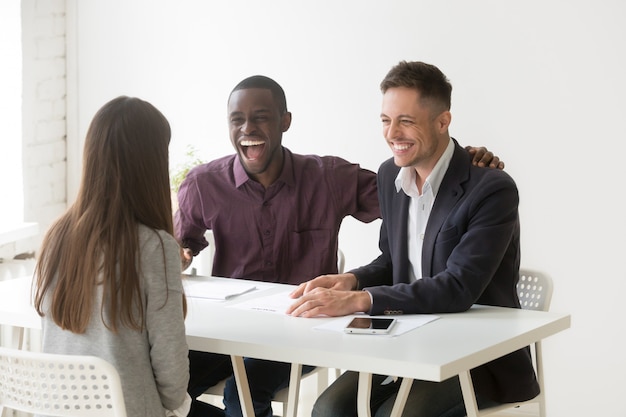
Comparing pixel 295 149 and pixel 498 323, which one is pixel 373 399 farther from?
pixel 295 149

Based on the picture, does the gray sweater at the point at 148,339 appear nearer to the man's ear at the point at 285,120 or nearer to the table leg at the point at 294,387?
the table leg at the point at 294,387

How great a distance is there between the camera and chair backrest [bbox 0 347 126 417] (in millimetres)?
1908

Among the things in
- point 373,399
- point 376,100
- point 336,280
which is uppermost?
point 376,100

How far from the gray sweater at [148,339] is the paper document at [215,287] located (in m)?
0.58

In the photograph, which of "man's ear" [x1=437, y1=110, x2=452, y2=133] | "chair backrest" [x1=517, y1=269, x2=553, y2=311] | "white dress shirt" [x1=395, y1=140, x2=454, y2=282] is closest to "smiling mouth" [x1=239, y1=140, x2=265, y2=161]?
"white dress shirt" [x1=395, y1=140, x2=454, y2=282]

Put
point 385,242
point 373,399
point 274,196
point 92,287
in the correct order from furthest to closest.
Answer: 1. point 274,196
2. point 385,242
3. point 373,399
4. point 92,287

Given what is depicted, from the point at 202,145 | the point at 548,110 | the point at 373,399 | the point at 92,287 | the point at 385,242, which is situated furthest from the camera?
the point at 202,145

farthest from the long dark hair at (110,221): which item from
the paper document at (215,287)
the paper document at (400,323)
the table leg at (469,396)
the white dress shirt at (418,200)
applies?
the white dress shirt at (418,200)

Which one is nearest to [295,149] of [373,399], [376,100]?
[376,100]

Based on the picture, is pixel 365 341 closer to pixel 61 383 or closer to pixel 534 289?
pixel 61 383

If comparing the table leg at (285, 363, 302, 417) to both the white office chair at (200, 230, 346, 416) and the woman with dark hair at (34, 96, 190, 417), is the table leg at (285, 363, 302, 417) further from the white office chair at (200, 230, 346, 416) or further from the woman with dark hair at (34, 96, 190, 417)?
the woman with dark hair at (34, 96, 190, 417)

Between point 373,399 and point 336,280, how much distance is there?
34 cm

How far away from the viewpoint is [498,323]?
2.36m

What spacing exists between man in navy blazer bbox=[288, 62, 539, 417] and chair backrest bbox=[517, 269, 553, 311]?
209 millimetres
